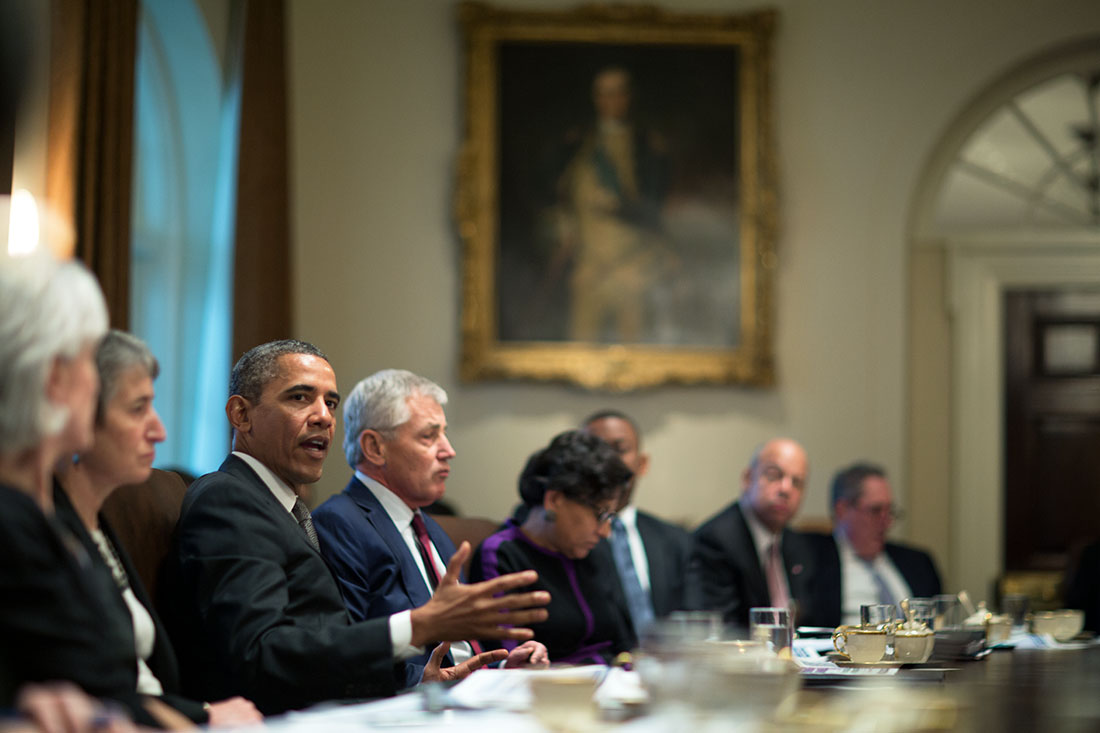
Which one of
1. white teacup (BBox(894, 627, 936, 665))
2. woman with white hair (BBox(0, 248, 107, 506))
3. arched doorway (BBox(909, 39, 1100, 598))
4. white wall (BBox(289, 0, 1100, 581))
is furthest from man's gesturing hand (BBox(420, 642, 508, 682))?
arched doorway (BBox(909, 39, 1100, 598))

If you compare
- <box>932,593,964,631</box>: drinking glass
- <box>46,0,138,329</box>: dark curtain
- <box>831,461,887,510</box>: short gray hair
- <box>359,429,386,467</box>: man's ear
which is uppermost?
<box>46,0,138,329</box>: dark curtain

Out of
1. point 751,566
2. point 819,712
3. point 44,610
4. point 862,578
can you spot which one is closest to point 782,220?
point 862,578

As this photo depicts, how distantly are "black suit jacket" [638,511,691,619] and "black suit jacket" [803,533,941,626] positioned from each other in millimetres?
558

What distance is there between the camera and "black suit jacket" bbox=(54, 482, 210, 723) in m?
2.20

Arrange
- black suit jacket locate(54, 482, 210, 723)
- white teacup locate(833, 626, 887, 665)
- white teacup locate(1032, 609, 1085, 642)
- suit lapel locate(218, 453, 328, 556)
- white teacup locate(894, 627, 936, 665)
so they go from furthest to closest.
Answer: white teacup locate(1032, 609, 1085, 642)
white teacup locate(894, 627, 936, 665)
white teacup locate(833, 626, 887, 665)
suit lapel locate(218, 453, 328, 556)
black suit jacket locate(54, 482, 210, 723)

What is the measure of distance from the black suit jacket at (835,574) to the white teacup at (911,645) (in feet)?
6.02

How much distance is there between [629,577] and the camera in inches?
207

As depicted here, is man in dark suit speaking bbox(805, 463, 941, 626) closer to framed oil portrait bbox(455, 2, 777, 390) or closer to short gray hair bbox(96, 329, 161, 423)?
framed oil portrait bbox(455, 2, 777, 390)

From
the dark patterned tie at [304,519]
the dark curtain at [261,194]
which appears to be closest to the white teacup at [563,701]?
the dark patterned tie at [304,519]

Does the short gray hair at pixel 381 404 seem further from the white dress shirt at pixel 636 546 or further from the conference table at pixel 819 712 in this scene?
the white dress shirt at pixel 636 546

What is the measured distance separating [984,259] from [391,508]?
5.60 metres

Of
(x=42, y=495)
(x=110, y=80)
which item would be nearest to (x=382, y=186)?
(x=110, y=80)

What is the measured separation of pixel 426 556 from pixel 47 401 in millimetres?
1819

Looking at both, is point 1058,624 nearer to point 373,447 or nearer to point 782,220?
point 373,447
